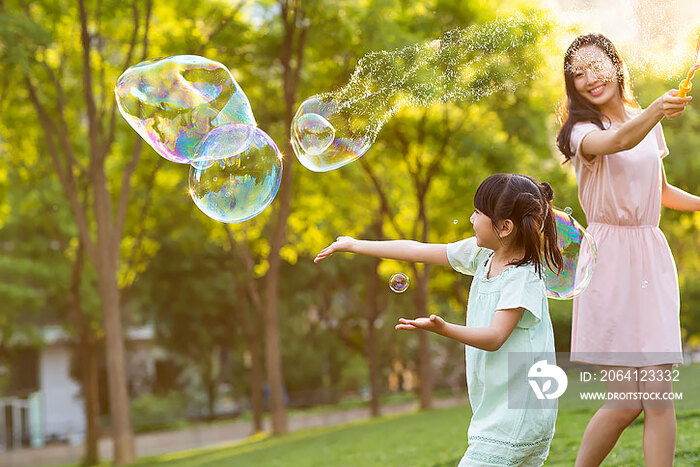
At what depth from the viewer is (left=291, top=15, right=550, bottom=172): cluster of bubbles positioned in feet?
17.1

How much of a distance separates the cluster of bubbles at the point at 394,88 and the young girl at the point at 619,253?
1.06m

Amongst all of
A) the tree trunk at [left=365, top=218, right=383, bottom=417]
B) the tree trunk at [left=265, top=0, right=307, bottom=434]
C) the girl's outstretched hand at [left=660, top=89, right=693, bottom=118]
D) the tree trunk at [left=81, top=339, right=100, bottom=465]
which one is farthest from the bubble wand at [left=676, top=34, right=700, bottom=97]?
the tree trunk at [left=365, top=218, right=383, bottom=417]

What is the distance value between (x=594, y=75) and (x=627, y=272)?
2.96ft

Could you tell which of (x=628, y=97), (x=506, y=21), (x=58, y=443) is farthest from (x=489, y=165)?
(x=58, y=443)

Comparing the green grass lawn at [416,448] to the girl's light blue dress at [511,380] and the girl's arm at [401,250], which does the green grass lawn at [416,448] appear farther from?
the girl's arm at [401,250]

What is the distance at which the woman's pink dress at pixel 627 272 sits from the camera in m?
3.76

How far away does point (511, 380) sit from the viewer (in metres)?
3.30

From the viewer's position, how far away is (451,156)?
18.9 meters

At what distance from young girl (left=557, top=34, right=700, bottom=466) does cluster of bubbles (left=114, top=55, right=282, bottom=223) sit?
2.07 meters

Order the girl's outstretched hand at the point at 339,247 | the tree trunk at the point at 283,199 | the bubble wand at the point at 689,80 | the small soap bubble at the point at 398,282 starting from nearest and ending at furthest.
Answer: the bubble wand at the point at 689,80
the girl's outstretched hand at the point at 339,247
the small soap bubble at the point at 398,282
the tree trunk at the point at 283,199

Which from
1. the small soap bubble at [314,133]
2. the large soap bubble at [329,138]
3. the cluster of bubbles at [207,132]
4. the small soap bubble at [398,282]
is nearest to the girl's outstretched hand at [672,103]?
the small soap bubble at [398,282]

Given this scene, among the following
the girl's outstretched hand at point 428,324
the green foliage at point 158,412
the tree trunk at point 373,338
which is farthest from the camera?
the green foliage at point 158,412

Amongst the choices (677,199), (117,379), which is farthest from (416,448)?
(117,379)

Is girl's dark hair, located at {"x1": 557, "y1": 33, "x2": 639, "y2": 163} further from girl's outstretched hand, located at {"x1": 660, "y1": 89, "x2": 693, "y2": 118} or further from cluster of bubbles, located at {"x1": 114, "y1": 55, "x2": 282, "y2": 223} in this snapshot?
cluster of bubbles, located at {"x1": 114, "y1": 55, "x2": 282, "y2": 223}
